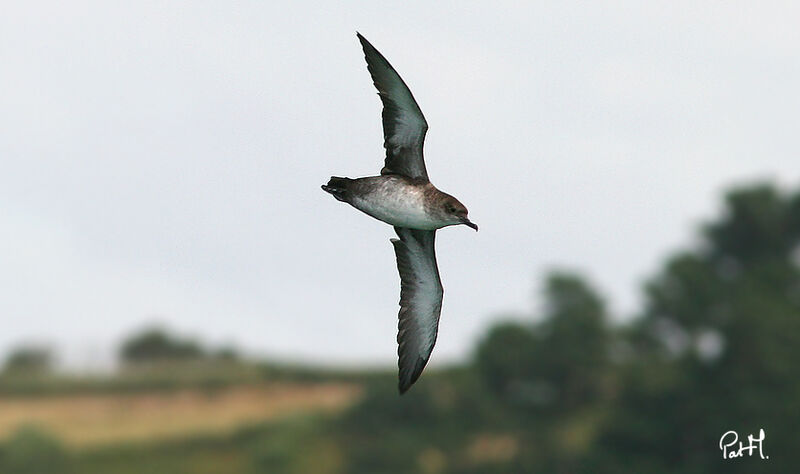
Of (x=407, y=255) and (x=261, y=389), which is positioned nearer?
(x=407, y=255)

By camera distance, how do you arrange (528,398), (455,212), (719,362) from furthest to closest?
(528,398) → (719,362) → (455,212)

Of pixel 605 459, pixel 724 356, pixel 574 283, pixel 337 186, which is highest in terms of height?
pixel 574 283

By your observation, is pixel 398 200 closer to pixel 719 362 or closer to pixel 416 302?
pixel 416 302

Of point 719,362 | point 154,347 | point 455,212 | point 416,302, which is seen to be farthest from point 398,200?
point 154,347

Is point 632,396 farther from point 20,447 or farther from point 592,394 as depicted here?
point 20,447

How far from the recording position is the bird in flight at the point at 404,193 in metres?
19.6

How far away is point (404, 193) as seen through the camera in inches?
781

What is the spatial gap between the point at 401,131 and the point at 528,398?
98.3 meters

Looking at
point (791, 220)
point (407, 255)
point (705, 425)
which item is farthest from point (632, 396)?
point (407, 255)

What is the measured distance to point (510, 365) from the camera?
118 metres

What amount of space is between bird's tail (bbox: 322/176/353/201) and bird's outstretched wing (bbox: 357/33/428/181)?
719mm

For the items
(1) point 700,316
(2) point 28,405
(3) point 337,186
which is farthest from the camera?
(1) point 700,316

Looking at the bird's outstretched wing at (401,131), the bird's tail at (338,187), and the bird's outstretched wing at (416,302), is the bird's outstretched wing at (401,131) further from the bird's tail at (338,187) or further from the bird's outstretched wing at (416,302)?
the bird's outstretched wing at (416,302)

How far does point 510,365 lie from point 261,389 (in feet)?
69.6
